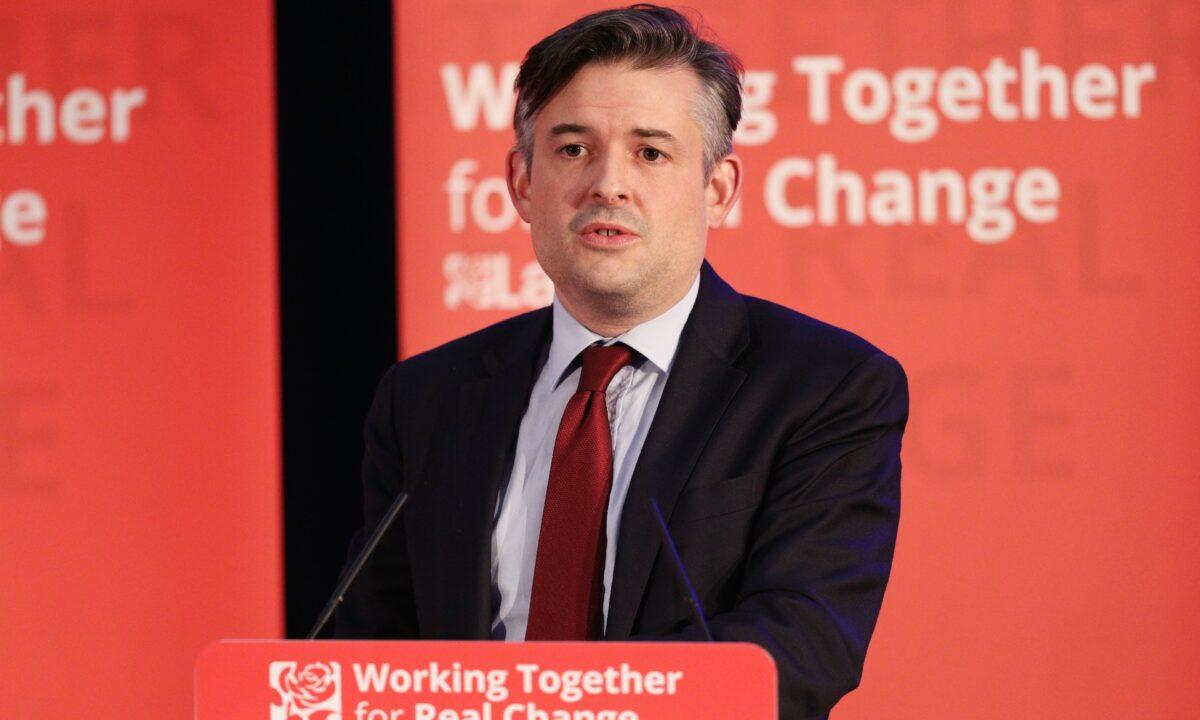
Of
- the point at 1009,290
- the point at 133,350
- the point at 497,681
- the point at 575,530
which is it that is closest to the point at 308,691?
the point at 497,681

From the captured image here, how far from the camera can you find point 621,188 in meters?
1.73

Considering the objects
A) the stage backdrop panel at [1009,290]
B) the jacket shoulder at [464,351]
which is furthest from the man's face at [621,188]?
the stage backdrop panel at [1009,290]

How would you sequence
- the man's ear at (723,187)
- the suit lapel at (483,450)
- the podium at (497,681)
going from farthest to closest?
the man's ear at (723,187) < the suit lapel at (483,450) < the podium at (497,681)

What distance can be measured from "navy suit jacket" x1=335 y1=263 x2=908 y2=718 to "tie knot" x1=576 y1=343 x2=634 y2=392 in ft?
0.24

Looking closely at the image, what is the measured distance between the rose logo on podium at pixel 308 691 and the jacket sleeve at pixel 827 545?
375mm

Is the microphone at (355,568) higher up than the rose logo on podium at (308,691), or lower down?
higher up

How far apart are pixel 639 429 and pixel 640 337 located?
0.42 feet

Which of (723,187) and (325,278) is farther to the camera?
(325,278)

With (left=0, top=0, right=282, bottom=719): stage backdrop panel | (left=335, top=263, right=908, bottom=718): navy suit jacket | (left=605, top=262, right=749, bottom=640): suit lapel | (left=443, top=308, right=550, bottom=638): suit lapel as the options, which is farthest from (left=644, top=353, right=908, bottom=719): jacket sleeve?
(left=0, top=0, right=282, bottom=719): stage backdrop panel

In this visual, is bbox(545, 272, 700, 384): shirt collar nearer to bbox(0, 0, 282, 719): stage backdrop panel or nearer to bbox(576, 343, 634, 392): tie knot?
bbox(576, 343, 634, 392): tie knot

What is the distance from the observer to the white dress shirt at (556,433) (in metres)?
1.74

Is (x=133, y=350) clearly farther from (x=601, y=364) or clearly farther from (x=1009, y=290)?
(x=1009, y=290)

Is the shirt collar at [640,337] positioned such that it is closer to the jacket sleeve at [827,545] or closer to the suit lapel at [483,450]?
the suit lapel at [483,450]

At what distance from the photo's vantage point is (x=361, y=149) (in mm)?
3240
